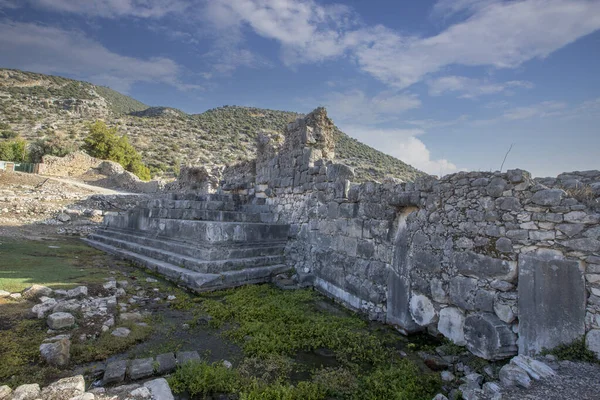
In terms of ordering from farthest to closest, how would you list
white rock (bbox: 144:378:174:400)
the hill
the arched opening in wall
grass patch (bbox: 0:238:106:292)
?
the hill → grass patch (bbox: 0:238:106:292) → the arched opening in wall → white rock (bbox: 144:378:174:400)

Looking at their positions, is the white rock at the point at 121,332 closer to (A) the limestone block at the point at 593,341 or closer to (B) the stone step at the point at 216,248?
(B) the stone step at the point at 216,248

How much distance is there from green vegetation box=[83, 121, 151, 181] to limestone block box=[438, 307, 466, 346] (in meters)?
32.9

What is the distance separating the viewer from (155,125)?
48.9 m

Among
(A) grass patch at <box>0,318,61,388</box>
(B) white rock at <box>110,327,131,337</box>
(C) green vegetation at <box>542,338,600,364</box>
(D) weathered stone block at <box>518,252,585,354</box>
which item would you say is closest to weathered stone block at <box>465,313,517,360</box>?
(D) weathered stone block at <box>518,252,585,354</box>

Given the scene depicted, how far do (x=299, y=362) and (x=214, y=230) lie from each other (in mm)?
4269

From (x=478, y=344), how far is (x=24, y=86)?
78.9 meters

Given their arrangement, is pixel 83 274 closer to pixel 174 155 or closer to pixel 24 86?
pixel 174 155

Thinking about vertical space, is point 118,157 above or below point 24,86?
below

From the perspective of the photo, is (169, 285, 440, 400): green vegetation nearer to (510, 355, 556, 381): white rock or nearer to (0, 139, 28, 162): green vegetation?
(510, 355, 556, 381): white rock

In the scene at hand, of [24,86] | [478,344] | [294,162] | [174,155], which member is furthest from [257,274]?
[24,86]

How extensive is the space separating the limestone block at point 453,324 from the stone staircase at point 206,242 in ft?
13.7

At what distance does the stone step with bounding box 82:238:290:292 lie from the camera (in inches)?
258

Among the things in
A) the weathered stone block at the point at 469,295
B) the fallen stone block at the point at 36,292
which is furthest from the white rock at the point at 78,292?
the weathered stone block at the point at 469,295

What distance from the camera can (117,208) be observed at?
18.5 meters
